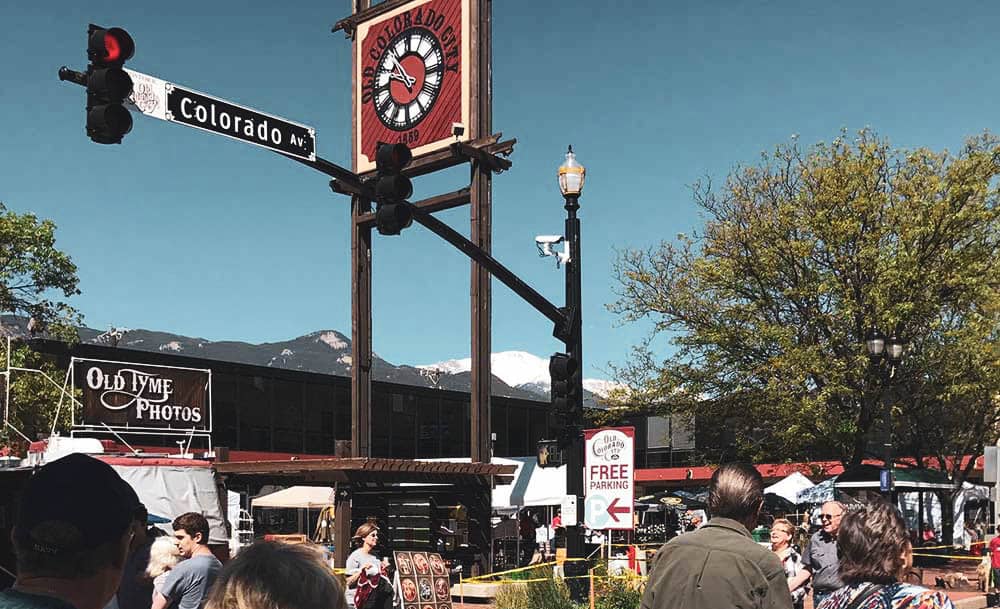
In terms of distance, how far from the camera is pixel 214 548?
8734 millimetres

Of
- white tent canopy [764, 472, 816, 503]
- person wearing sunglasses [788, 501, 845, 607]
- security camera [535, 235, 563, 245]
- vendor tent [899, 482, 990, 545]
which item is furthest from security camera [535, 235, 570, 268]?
vendor tent [899, 482, 990, 545]

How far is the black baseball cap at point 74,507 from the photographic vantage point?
2.84 metres

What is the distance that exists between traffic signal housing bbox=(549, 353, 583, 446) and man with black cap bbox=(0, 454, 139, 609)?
12.4 metres

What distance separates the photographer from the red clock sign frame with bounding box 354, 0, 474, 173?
2428 centimetres

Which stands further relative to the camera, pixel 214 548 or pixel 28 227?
pixel 28 227

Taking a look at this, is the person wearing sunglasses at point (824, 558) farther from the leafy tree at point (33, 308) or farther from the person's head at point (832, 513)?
the leafy tree at point (33, 308)

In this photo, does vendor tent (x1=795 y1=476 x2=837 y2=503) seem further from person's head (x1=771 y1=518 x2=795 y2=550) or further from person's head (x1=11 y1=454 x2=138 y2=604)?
person's head (x1=11 y1=454 x2=138 y2=604)

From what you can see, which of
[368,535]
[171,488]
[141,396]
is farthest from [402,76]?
[368,535]

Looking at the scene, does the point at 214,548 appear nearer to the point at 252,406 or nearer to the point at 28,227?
the point at 28,227

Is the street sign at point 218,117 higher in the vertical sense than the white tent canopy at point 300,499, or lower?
higher

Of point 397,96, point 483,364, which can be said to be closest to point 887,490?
point 483,364

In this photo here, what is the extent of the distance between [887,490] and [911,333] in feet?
30.8

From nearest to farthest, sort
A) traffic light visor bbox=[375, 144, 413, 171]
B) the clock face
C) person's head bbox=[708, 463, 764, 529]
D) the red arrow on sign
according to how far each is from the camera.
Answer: person's head bbox=[708, 463, 764, 529] < traffic light visor bbox=[375, 144, 413, 171] < the red arrow on sign < the clock face

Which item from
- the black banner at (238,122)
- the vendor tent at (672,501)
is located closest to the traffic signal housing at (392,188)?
the black banner at (238,122)
